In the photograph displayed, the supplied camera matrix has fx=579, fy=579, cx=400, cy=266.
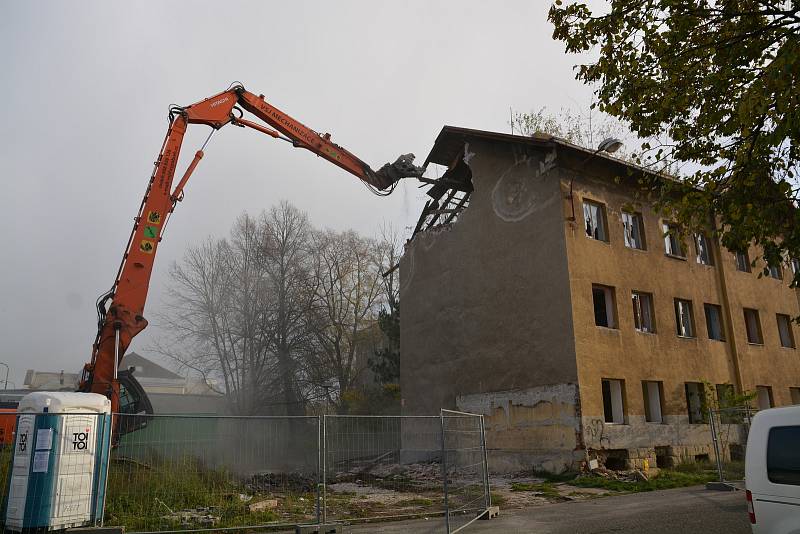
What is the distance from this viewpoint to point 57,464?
7.70 metres

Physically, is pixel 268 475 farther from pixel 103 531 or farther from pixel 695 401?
pixel 695 401

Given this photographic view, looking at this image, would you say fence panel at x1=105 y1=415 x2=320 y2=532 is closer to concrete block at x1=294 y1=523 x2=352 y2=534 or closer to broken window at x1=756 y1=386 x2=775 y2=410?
concrete block at x1=294 y1=523 x2=352 y2=534

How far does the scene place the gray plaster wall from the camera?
16.9 metres

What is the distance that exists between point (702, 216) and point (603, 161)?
893cm

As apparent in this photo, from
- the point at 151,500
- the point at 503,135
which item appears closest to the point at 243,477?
the point at 151,500

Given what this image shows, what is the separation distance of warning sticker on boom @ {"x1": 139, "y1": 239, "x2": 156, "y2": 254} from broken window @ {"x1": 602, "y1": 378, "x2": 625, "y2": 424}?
498 inches

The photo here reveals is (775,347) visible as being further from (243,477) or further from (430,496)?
(243,477)

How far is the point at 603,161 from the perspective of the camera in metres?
18.2

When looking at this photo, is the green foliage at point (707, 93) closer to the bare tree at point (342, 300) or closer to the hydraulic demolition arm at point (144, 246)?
the hydraulic demolition arm at point (144, 246)

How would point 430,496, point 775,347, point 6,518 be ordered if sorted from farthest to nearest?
point 775,347, point 430,496, point 6,518

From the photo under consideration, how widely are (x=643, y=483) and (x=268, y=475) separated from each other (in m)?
9.16

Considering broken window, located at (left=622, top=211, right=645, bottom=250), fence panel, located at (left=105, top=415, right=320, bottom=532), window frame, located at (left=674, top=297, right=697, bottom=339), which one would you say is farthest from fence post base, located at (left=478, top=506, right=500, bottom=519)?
window frame, located at (left=674, top=297, right=697, bottom=339)

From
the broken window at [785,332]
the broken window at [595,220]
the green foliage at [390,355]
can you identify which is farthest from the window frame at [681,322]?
the green foliage at [390,355]

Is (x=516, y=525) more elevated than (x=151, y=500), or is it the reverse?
(x=151, y=500)
